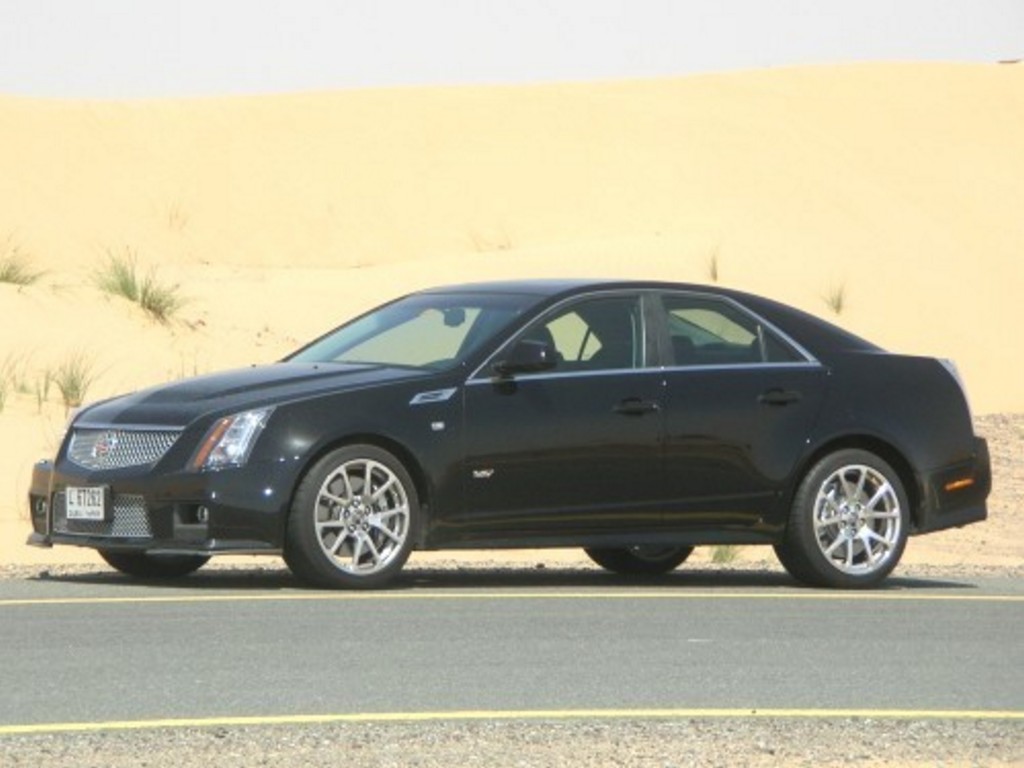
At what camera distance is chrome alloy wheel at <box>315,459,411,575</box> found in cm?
1412

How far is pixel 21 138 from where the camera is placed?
5747 centimetres

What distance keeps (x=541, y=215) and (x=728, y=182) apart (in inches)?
141

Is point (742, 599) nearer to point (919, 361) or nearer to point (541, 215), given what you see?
point (919, 361)

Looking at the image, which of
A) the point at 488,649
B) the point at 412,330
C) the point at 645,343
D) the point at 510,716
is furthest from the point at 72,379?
the point at 510,716

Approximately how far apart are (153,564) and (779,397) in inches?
135

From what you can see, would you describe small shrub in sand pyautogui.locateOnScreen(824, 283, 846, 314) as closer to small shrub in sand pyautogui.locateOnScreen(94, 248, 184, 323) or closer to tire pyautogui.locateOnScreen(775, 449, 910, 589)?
small shrub in sand pyautogui.locateOnScreen(94, 248, 184, 323)

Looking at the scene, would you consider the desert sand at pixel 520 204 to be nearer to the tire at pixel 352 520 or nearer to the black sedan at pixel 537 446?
the black sedan at pixel 537 446

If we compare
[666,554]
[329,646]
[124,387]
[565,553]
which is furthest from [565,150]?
[329,646]

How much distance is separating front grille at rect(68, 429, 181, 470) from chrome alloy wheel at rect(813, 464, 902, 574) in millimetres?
3507

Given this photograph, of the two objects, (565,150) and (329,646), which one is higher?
(565,150)

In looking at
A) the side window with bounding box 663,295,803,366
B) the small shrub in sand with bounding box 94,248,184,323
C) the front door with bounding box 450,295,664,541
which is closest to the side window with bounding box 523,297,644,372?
the front door with bounding box 450,295,664,541

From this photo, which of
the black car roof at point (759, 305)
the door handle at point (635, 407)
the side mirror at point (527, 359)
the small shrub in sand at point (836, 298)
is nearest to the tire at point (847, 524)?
the black car roof at point (759, 305)

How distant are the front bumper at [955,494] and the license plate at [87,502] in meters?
4.40

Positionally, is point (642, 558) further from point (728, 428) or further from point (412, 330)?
point (412, 330)
